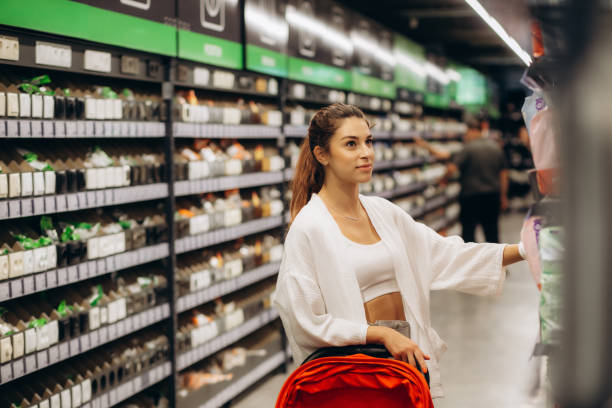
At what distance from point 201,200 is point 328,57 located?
255 centimetres

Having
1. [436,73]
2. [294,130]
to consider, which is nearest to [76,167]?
[294,130]

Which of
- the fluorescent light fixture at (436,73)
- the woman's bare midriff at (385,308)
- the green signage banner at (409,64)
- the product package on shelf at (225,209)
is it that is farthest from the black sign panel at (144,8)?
the fluorescent light fixture at (436,73)

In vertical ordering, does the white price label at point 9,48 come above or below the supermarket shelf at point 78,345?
above

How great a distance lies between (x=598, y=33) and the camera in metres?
0.65

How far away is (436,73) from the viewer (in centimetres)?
1240

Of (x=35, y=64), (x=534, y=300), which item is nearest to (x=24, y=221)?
(x=35, y=64)

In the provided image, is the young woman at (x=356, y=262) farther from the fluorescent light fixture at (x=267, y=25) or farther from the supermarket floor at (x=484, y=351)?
the fluorescent light fixture at (x=267, y=25)

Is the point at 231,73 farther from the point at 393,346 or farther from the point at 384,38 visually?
the point at 384,38

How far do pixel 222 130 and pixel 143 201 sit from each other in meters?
0.79

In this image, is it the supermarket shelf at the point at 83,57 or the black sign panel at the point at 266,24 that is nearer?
the supermarket shelf at the point at 83,57

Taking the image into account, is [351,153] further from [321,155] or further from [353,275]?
[353,275]

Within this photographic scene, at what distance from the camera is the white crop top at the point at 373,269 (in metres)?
2.24

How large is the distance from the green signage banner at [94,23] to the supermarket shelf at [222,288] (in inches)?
59.5

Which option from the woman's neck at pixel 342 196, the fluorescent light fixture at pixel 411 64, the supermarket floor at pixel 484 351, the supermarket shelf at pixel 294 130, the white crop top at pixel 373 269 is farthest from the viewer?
→ the fluorescent light fixture at pixel 411 64
